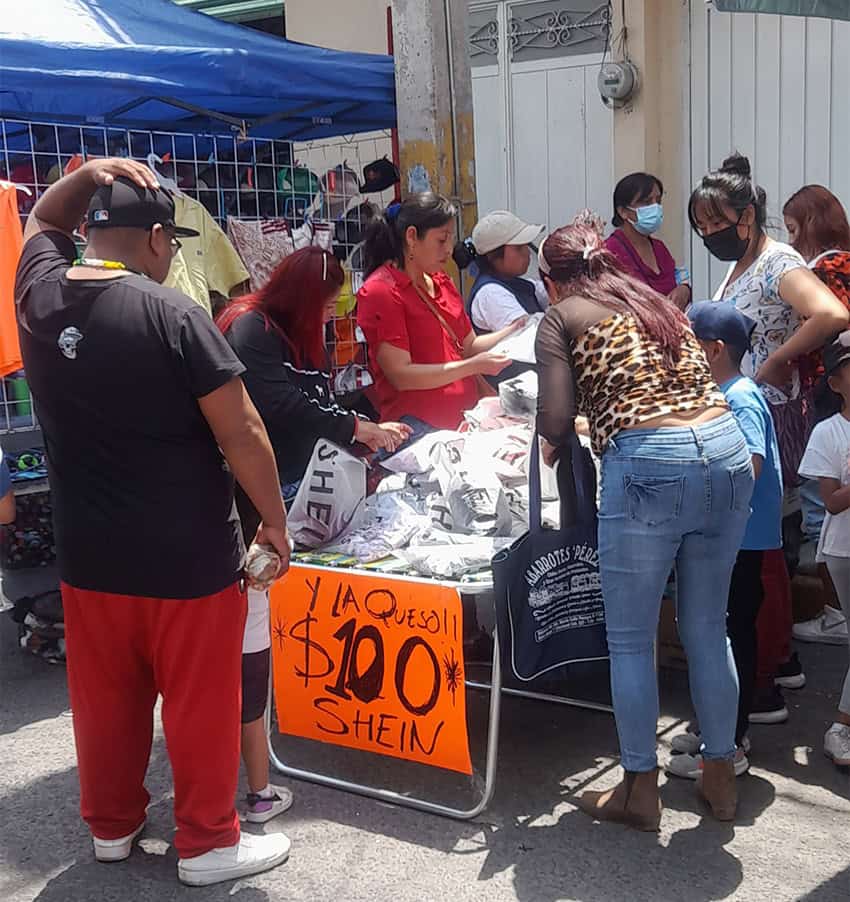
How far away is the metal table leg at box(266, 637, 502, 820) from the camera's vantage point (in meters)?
3.32

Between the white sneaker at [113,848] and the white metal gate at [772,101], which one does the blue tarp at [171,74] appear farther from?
the white sneaker at [113,848]

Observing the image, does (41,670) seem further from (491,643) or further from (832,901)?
(832,901)

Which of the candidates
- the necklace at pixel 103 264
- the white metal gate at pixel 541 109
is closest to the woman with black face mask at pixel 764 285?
the necklace at pixel 103 264

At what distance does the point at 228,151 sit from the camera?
6133mm

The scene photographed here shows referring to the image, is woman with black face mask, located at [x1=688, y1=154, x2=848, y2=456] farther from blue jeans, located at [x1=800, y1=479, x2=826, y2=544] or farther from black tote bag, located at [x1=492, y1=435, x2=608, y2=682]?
black tote bag, located at [x1=492, y1=435, x2=608, y2=682]

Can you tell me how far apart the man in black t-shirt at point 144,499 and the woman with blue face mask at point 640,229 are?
289 cm

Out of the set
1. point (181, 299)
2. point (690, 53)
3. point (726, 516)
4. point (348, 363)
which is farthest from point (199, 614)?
point (690, 53)

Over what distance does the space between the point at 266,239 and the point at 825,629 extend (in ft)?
10.7

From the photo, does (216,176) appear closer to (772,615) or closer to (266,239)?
(266,239)

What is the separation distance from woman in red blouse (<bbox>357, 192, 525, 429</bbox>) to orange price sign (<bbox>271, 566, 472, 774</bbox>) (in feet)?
3.46

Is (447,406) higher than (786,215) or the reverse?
the reverse

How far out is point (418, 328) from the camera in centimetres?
443

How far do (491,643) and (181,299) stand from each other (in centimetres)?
232

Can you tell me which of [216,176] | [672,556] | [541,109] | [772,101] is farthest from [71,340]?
[541,109]
